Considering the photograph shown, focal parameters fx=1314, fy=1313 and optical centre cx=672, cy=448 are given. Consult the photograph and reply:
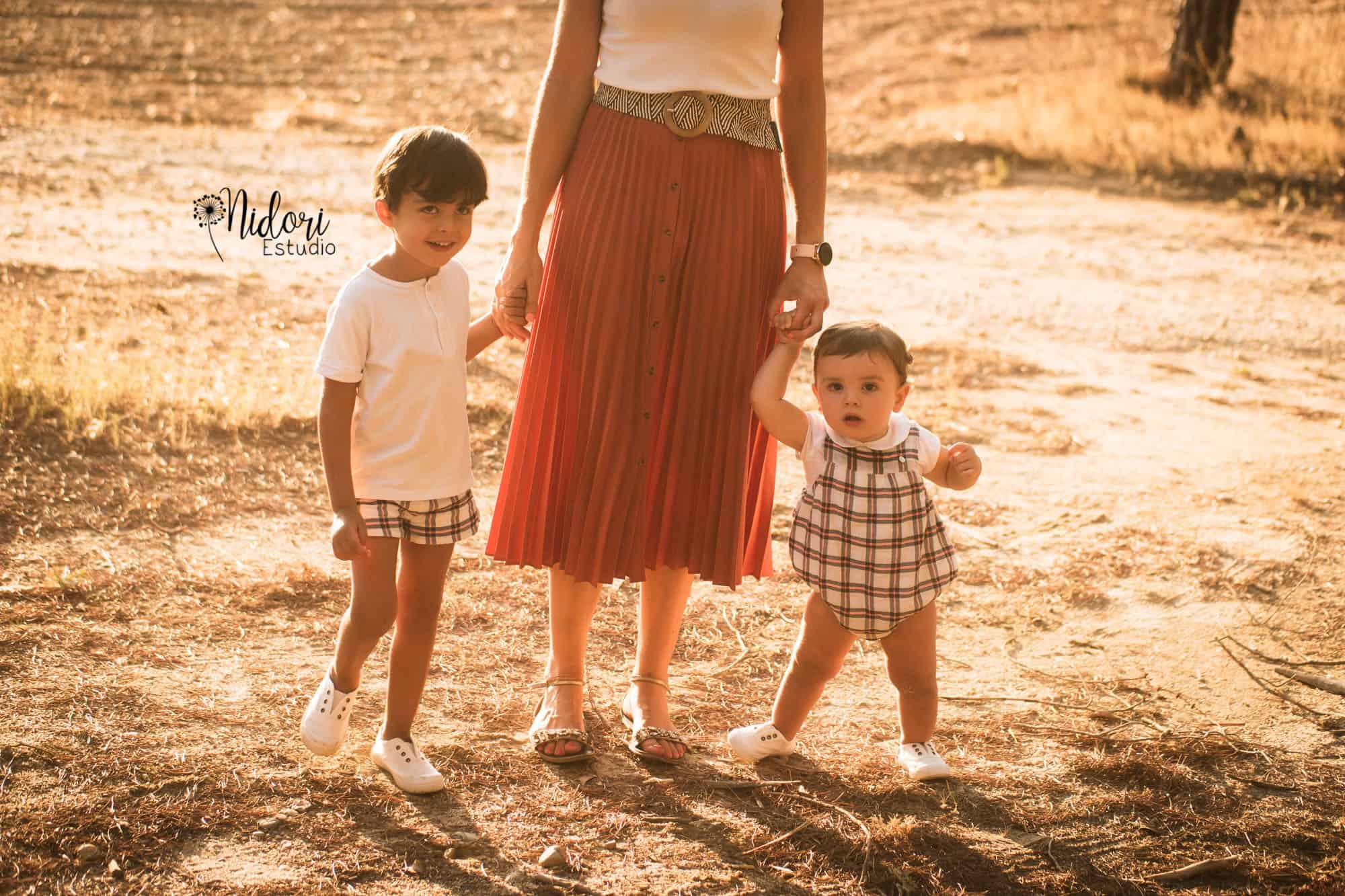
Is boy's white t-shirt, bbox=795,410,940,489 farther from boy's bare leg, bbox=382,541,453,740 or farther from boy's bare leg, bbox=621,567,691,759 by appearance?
boy's bare leg, bbox=382,541,453,740

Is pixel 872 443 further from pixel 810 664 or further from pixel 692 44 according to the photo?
pixel 692 44

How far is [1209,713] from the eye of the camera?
3270mm

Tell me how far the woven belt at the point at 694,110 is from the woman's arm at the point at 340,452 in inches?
33.5

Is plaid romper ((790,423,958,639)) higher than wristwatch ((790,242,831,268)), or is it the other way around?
wristwatch ((790,242,831,268))

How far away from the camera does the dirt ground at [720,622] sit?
2.57 meters

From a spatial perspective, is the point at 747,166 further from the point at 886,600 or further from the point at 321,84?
the point at 321,84

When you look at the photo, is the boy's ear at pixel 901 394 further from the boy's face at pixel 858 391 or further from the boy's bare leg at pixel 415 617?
the boy's bare leg at pixel 415 617

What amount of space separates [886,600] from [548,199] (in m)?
1.14

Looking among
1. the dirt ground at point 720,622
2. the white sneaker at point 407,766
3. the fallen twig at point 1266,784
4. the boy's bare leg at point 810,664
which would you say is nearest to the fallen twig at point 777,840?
the dirt ground at point 720,622

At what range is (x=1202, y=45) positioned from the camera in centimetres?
1281

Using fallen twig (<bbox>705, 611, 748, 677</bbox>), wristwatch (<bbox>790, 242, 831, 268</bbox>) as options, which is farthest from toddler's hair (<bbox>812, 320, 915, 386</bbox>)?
fallen twig (<bbox>705, 611, 748, 677</bbox>)

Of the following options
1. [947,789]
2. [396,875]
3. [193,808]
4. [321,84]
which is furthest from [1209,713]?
[321,84]

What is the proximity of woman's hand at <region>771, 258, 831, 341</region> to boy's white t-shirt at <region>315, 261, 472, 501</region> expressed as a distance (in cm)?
70

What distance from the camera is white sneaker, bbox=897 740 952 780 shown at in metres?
2.86
